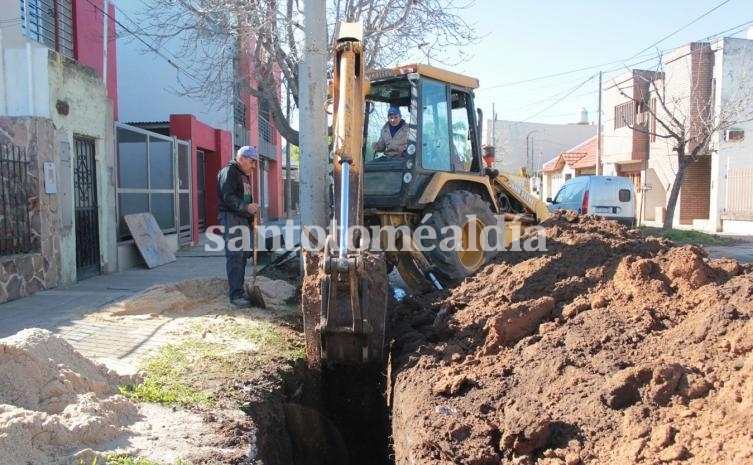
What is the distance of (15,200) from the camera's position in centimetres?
732

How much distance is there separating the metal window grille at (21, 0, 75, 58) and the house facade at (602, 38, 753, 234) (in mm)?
15202

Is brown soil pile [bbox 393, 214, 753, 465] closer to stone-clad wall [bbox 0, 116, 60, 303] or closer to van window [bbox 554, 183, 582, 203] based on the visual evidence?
stone-clad wall [bbox 0, 116, 60, 303]

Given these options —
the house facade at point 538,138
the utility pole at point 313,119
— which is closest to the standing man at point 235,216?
the utility pole at point 313,119

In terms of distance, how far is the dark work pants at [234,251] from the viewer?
6.40 m

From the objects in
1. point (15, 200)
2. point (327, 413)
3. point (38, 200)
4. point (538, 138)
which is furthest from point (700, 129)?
point (538, 138)

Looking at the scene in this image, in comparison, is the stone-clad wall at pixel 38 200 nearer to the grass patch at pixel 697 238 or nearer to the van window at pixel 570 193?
the van window at pixel 570 193

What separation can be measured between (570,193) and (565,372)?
14.1 metres

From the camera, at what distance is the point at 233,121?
59.8 feet

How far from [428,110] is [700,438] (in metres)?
4.74

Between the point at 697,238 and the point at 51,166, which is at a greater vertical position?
the point at 51,166

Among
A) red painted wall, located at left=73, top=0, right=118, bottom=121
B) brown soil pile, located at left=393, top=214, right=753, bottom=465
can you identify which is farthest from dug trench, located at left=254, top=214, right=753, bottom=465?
red painted wall, located at left=73, top=0, right=118, bottom=121

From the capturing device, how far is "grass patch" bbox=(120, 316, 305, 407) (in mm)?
3850

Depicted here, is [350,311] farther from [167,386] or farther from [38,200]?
[38,200]

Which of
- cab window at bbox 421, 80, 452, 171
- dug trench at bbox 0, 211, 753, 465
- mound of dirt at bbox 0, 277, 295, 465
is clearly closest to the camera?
dug trench at bbox 0, 211, 753, 465
